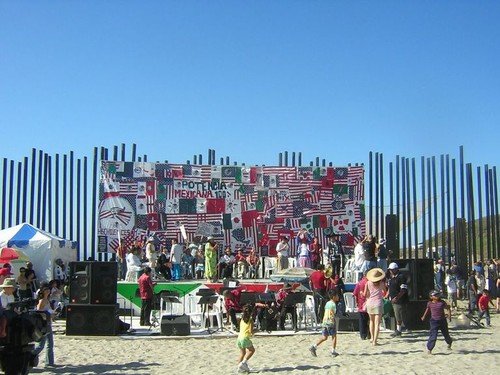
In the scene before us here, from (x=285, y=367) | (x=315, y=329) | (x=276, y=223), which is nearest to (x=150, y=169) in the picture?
(x=276, y=223)

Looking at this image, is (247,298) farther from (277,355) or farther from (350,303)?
(350,303)

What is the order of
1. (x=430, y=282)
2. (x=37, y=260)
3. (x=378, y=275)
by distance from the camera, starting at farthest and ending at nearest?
(x=37, y=260) → (x=430, y=282) → (x=378, y=275)

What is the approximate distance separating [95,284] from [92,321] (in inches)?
30.0

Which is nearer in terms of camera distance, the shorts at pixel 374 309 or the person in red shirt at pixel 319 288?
the shorts at pixel 374 309

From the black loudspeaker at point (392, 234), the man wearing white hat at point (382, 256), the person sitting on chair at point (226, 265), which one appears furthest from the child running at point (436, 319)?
the person sitting on chair at point (226, 265)

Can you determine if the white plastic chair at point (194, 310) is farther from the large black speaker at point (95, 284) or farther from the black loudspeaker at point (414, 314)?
the black loudspeaker at point (414, 314)

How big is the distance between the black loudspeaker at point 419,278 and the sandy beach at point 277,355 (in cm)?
81

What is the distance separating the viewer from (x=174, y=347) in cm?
1168

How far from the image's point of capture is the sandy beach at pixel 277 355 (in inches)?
364

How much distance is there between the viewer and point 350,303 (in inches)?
617

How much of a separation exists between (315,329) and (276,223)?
888 centimetres

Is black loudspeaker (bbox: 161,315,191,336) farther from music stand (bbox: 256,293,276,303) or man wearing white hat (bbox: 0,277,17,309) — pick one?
man wearing white hat (bbox: 0,277,17,309)

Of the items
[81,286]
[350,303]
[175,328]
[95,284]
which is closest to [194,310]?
[175,328]

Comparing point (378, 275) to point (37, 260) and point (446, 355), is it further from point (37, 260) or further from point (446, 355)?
point (37, 260)
